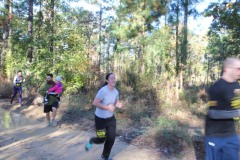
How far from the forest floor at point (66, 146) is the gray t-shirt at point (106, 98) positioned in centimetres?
142

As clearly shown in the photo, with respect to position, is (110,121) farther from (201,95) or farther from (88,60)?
(201,95)

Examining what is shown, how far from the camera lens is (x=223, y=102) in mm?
3891

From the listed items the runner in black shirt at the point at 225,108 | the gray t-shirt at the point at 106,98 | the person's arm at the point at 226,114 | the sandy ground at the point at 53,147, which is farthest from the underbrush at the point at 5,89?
the person's arm at the point at 226,114

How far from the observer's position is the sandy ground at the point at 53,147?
7050 millimetres

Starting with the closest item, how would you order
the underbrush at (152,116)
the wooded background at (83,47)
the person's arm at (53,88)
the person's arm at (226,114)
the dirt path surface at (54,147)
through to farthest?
the person's arm at (226,114), the dirt path surface at (54,147), the underbrush at (152,116), the person's arm at (53,88), the wooded background at (83,47)

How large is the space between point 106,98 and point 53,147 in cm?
270

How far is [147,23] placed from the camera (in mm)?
23719

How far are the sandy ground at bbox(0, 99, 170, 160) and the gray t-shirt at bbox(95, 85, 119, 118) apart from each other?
1411 mm

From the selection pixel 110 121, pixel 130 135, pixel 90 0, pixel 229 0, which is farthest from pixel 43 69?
pixel 90 0

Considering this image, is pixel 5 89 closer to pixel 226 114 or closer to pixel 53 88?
pixel 53 88

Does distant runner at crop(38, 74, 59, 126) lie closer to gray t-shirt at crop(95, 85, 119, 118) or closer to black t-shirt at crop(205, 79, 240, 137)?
gray t-shirt at crop(95, 85, 119, 118)

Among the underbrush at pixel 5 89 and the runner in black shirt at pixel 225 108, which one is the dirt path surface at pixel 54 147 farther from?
the underbrush at pixel 5 89

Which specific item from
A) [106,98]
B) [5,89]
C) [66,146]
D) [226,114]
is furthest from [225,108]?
[5,89]

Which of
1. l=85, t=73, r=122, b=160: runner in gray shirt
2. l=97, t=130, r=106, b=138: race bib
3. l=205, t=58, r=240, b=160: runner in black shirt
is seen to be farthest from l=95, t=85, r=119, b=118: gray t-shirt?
l=205, t=58, r=240, b=160: runner in black shirt
